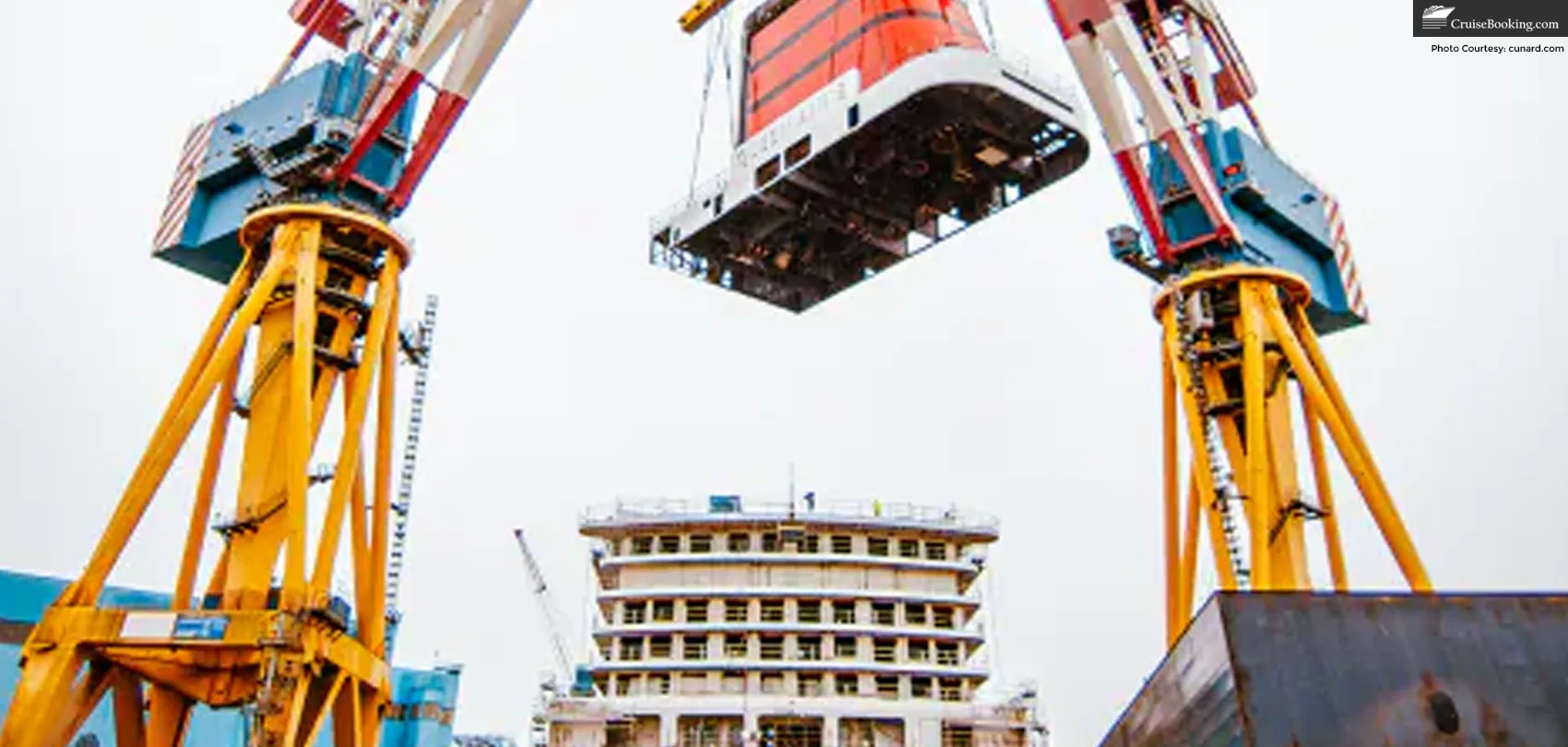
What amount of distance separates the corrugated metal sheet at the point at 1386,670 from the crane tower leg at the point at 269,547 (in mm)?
13791

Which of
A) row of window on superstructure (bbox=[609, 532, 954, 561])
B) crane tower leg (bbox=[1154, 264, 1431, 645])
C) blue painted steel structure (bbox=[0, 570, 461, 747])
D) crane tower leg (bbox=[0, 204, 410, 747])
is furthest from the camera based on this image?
row of window on superstructure (bbox=[609, 532, 954, 561])

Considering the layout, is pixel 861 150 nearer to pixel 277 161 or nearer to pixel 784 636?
pixel 277 161

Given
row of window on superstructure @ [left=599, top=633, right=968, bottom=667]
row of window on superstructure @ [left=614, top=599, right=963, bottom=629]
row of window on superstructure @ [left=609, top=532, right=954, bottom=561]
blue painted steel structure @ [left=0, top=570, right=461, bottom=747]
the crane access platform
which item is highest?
the crane access platform

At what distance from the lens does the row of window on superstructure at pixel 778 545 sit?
49.8 meters

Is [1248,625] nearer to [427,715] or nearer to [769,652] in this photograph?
[769,652]

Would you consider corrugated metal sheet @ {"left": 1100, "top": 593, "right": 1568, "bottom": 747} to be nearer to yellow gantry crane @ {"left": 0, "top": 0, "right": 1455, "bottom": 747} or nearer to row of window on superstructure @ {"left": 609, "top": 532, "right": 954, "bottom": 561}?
yellow gantry crane @ {"left": 0, "top": 0, "right": 1455, "bottom": 747}

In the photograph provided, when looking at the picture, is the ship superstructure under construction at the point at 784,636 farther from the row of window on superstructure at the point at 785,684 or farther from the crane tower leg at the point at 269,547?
the crane tower leg at the point at 269,547

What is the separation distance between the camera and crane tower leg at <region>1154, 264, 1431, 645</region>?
2147cm

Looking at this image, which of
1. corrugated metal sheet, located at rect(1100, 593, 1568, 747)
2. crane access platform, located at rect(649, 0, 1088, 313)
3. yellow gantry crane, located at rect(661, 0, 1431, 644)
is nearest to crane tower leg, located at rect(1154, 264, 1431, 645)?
yellow gantry crane, located at rect(661, 0, 1431, 644)

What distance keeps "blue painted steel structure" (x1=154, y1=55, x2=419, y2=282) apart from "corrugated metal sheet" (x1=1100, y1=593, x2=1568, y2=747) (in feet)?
61.8

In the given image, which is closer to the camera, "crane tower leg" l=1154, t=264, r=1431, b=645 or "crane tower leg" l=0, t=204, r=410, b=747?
"crane tower leg" l=0, t=204, r=410, b=747

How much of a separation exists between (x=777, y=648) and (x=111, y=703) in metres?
25.2

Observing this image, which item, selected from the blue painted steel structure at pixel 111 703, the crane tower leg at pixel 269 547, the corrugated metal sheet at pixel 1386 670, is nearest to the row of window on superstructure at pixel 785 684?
the blue painted steel structure at pixel 111 703

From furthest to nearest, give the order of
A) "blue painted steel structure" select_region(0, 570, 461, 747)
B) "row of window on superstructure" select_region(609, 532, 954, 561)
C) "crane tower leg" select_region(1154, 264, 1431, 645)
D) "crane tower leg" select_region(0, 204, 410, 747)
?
"row of window on superstructure" select_region(609, 532, 954, 561)
"blue painted steel structure" select_region(0, 570, 461, 747)
"crane tower leg" select_region(1154, 264, 1431, 645)
"crane tower leg" select_region(0, 204, 410, 747)
